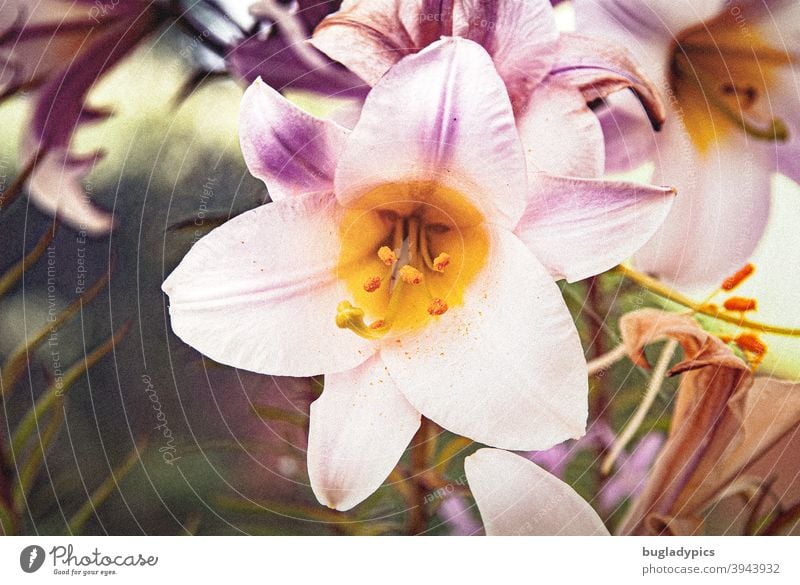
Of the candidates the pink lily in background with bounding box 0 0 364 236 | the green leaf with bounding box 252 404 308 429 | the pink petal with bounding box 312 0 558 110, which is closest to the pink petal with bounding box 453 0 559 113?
the pink petal with bounding box 312 0 558 110

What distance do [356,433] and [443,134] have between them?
30 cm

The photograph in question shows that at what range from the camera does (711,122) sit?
777 mm

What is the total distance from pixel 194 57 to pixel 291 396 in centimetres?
34

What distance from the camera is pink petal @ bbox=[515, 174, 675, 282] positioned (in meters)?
0.73

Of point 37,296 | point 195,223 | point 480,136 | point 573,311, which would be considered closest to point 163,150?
point 195,223

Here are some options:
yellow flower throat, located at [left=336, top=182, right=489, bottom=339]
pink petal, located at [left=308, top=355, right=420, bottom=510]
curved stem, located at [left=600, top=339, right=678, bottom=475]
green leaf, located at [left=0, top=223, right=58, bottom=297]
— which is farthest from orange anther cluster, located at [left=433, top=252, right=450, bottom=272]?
green leaf, located at [left=0, top=223, right=58, bottom=297]

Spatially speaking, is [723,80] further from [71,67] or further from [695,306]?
[71,67]

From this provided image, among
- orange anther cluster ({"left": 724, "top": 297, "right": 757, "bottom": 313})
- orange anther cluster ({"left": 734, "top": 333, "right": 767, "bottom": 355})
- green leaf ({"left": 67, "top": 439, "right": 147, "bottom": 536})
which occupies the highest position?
orange anther cluster ({"left": 724, "top": 297, "right": 757, "bottom": 313})

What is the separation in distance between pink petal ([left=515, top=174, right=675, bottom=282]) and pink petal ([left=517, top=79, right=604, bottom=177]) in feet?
0.05

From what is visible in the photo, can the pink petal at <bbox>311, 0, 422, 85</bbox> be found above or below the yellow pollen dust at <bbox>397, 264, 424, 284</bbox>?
above

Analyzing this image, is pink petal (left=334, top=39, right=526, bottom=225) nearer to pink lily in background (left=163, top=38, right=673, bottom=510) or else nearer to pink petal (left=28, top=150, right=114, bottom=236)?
pink lily in background (left=163, top=38, right=673, bottom=510)

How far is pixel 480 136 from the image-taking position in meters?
0.70
